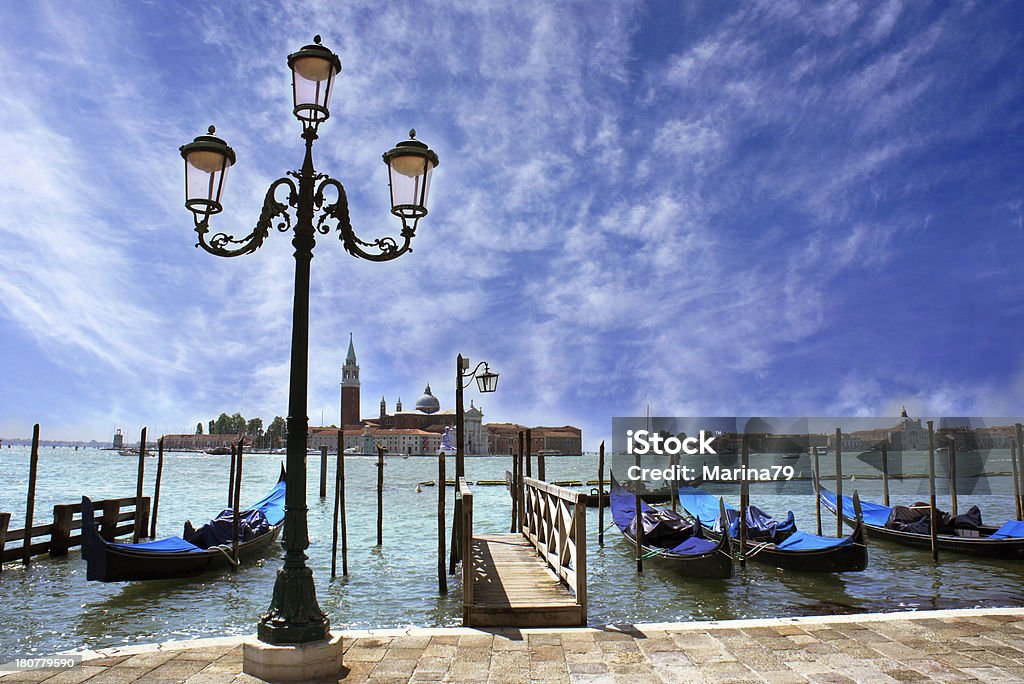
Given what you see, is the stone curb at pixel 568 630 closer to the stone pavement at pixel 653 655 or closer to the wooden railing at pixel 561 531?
the stone pavement at pixel 653 655

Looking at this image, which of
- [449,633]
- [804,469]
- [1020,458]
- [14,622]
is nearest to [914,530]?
[1020,458]

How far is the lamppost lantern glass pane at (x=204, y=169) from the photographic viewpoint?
468 cm

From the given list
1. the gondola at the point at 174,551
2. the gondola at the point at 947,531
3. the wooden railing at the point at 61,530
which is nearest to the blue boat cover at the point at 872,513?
the gondola at the point at 947,531

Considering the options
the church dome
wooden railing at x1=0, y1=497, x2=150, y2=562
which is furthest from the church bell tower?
wooden railing at x1=0, y1=497, x2=150, y2=562

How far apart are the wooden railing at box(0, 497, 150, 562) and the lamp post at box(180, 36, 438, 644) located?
10461 mm

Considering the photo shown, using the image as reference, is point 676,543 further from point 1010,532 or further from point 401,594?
point 1010,532

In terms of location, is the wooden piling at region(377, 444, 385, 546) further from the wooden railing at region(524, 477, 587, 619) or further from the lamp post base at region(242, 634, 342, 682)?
the lamp post base at region(242, 634, 342, 682)

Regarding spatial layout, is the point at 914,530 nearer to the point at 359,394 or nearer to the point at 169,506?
the point at 169,506

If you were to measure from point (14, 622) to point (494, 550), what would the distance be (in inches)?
241

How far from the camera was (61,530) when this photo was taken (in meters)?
13.9

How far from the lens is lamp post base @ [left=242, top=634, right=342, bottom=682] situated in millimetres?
4262

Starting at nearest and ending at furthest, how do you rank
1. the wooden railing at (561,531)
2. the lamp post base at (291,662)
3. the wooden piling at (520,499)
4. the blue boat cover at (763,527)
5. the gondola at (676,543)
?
the lamp post base at (291,662) → the wooden railing at (561,531) → the gondola at (676,543) → the blue boat cover at (763,527) → the wooden piling at (520,499)

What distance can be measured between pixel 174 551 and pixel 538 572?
6830 millimetres

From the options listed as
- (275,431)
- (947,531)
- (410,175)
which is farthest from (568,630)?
(275,431)
